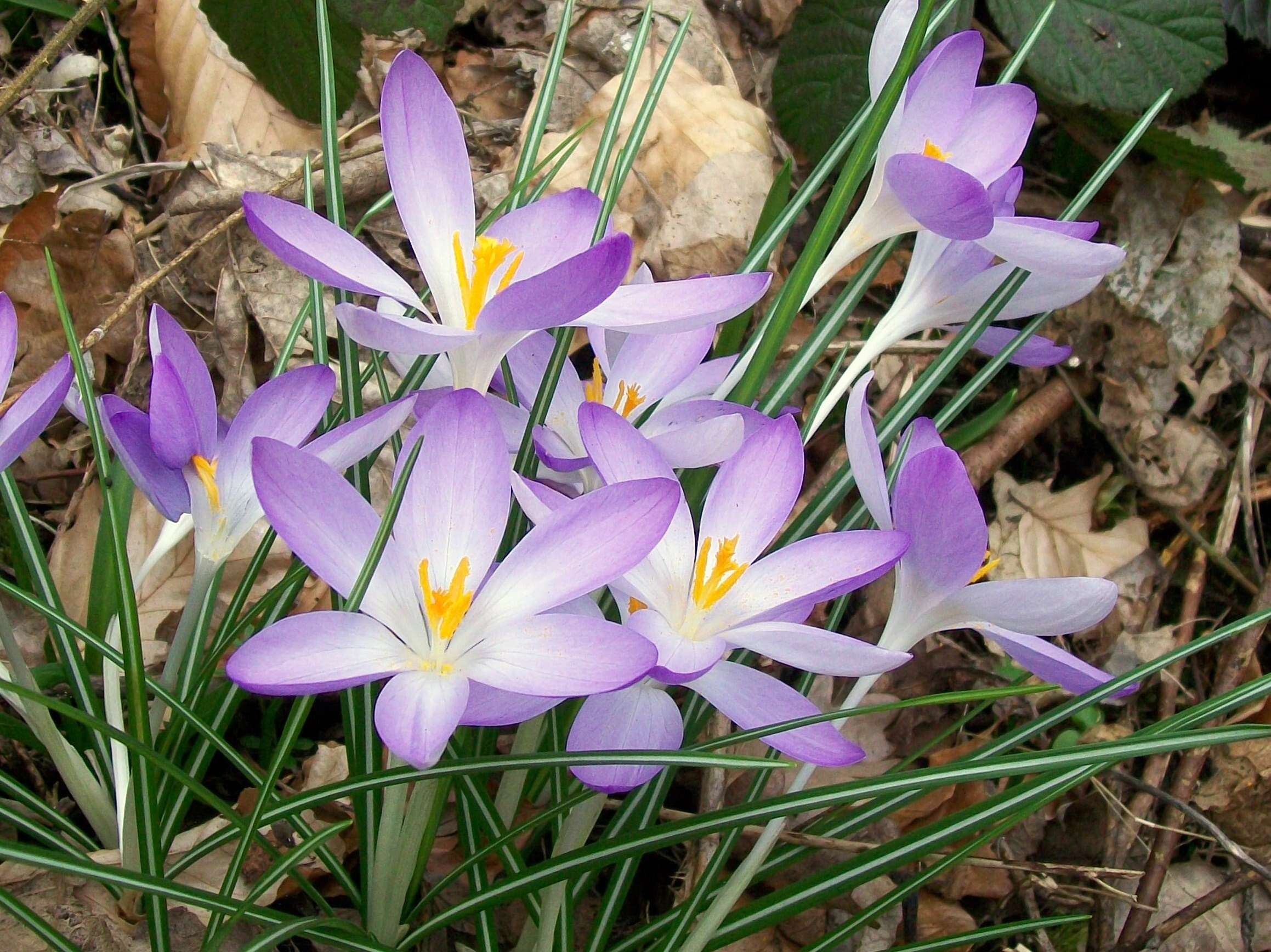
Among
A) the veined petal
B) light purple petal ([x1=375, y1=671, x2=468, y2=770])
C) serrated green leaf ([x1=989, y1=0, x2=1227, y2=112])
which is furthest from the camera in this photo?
serrated green leaf ([x1=989, y1=0, x2=1227, y2=112])

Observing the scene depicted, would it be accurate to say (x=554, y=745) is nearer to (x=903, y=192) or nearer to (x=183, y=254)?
(x=903, y=192)

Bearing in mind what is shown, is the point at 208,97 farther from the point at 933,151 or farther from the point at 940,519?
the point at 940,519

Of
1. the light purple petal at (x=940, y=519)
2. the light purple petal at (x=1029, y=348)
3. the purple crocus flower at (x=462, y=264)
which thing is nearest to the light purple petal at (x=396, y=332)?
the purple crocus flower at (x=462, y=264)

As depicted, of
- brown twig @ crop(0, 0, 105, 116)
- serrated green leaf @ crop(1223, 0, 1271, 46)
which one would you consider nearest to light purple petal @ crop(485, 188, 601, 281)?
brown twig @ crop(0, 0, 105, 116)

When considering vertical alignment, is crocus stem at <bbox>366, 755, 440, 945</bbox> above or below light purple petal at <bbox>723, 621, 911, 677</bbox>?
below

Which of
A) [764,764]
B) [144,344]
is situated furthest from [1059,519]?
[144,344]

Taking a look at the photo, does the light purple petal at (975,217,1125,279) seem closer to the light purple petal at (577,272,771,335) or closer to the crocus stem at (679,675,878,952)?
the light purple petal at (577,272,771,335)

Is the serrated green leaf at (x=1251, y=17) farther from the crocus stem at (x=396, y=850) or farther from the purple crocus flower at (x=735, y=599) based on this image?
the crocus stem at (x=396, y=850)
